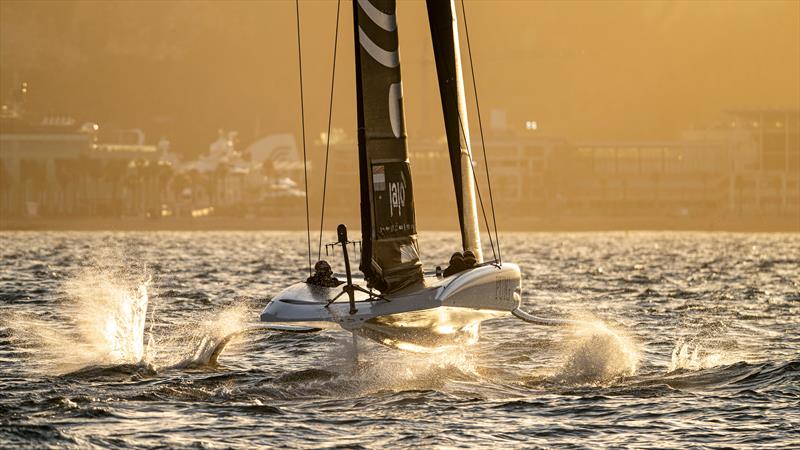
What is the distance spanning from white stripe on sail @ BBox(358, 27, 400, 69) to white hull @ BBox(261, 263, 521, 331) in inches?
119

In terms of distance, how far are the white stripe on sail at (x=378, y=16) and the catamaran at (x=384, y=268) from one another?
0.04 ft

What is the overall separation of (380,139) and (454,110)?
3.19 meters

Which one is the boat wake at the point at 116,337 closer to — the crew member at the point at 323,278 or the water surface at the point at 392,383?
the water surface at the point at 392,383

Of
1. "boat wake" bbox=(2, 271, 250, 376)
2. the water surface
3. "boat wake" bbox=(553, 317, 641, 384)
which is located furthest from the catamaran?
"boat wake" bbox=(2, 271, 250, 376)

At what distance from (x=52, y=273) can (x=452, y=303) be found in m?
38.4

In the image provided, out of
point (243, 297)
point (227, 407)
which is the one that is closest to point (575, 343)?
point (227, 407)

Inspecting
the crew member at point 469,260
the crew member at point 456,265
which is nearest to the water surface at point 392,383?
the crew member at point 456,265

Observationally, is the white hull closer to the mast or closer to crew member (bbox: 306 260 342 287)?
crew member (bbox: 306 260 342 287)

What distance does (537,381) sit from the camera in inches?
928

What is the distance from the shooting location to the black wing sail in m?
21.8

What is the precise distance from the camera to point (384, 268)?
22188 mm

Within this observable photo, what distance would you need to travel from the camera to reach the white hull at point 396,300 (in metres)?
21.3

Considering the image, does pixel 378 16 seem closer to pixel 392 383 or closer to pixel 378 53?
pixel 378 53

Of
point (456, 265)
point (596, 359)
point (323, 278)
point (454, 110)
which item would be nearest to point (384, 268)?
point (323, 278)
